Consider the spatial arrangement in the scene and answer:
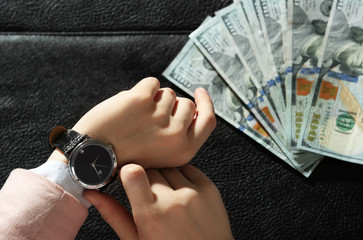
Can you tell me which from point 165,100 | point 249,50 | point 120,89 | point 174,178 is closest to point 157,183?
point 174,178

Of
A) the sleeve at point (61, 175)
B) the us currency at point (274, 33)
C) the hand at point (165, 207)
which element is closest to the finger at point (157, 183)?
the hand at point (165, 207)

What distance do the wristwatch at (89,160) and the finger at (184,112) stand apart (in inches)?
4.8

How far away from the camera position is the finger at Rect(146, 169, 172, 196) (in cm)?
64

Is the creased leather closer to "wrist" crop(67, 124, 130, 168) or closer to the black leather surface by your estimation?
the black leather surface

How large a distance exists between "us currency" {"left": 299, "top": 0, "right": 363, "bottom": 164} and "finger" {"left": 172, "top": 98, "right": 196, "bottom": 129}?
0.27 metres

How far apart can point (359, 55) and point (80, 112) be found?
59 centimetres

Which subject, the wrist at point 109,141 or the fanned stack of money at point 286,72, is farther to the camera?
the fanned stack of money at point 286,72

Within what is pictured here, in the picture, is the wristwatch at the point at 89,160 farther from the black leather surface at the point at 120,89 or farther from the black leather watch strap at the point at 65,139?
the black leather surface at the point at 120,89

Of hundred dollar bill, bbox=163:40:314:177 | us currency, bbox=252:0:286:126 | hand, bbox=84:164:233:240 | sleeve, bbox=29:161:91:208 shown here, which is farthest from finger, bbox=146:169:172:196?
us currency, bbox=252:0:286:126

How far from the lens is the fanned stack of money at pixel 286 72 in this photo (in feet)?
2.85

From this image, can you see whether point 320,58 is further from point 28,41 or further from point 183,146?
point 28,41

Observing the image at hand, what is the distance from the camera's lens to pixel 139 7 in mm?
936

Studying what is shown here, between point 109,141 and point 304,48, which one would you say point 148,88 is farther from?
point 304,48

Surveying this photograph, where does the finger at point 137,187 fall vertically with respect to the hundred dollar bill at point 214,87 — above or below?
above
